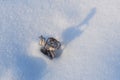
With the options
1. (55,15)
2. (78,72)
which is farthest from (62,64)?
(55,15)

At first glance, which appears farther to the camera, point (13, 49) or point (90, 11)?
point (90, 11)

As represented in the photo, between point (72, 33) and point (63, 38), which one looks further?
point (72, 33)

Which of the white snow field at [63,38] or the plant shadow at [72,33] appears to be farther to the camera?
the plant shadow at [72,33]

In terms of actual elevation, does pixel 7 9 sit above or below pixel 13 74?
above

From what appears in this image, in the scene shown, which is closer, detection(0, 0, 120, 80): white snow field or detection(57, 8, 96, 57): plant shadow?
detection(0, 0, 120, 80): white snow field

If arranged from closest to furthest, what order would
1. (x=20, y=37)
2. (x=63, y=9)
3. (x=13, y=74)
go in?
1. (x=13, y=74)
2. (x=20, y=37)
3. (x=63, y=9)

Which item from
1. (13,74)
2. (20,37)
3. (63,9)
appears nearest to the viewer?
(13,74)

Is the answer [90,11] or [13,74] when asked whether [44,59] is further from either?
[90,11]

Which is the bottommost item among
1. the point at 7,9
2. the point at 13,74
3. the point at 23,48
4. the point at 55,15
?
the point at 13,74
